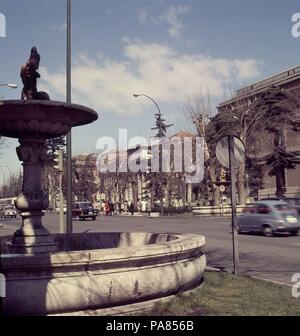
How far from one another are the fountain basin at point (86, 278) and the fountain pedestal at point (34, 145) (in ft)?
Answer: 7.23

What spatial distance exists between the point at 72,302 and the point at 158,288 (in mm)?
1225

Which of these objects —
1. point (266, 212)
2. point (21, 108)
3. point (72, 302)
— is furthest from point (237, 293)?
point (266, 212)

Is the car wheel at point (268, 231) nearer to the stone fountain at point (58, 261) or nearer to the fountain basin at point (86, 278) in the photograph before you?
the stone fountain at point (58, 261)

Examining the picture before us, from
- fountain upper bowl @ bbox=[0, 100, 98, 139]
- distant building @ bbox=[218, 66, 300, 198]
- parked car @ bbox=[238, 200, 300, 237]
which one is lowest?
parked car @ bbox=[238, 200, 300, 237]

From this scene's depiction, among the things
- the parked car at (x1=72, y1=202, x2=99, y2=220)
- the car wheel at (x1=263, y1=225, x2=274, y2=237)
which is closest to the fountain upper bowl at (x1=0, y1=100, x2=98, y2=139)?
the car wheel at (x1=263, y1=225, x2=274, y2=237)

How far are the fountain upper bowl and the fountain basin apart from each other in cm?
257

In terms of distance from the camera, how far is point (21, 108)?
7.20 metres

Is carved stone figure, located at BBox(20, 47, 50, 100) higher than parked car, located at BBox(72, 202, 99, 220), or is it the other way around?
carved stone figure, located at BBox(20, 47, 50, 100)

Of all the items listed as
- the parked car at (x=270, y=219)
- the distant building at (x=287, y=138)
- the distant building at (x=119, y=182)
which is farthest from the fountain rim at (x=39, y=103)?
the distant building at (x=119, y=182)

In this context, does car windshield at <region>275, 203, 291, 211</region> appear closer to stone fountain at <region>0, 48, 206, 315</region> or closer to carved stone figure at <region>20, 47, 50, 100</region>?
stone fountain at <region>0, 48, 206, 315</region>

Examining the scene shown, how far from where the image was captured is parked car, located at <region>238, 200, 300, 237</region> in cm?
1848

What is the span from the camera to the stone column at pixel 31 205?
7.75m

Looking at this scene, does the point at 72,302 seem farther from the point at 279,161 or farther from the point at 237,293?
the point at 279,161

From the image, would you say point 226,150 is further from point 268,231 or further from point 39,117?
point 268,231
